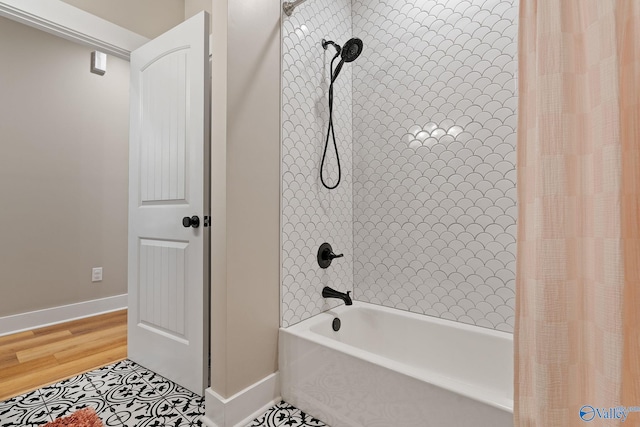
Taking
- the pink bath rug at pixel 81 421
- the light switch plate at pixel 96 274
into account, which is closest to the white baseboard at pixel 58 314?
the light switch plate at pixel 96 274

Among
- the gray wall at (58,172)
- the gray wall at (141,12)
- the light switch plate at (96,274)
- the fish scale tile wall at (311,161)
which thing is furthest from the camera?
the light switch plate at (96,274)

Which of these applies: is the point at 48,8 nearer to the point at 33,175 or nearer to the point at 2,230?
the point at 33,175

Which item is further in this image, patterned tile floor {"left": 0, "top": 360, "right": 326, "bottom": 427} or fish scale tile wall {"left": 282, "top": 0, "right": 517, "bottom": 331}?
fish scale tile wall {"left": 282, "top": 0, "right": 517, "bottom": 331}

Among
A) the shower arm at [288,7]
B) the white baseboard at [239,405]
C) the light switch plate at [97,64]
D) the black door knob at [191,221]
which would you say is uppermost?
the light switch plate at [97,64]

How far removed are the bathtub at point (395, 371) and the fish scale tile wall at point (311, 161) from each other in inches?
7.7

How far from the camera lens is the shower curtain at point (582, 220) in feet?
2.30

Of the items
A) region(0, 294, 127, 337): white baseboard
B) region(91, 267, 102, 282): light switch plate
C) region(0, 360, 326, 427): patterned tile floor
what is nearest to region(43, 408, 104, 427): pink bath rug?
region(0, 360, 326, 427): patterned tile floor

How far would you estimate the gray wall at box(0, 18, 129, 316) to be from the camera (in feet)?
8.76

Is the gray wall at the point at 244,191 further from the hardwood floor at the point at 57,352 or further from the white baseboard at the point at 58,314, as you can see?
the white baseboard at the point at 58,314

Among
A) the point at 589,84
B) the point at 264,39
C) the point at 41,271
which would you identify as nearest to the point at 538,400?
the point at 589,84

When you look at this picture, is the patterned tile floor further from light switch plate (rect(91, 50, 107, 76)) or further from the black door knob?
light switch plate (rect(91, 50, 107, 76))

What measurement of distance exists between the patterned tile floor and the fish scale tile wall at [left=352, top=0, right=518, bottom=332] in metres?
0.95

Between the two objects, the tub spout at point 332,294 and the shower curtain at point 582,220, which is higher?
the shower curtain at point 582,220

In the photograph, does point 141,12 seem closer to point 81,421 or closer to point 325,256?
point 325,256
